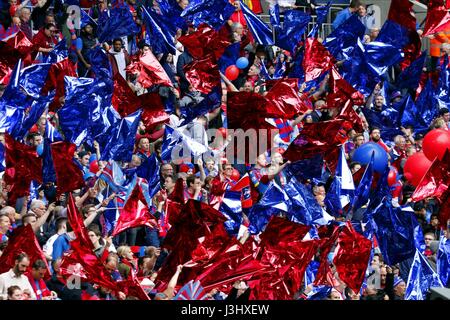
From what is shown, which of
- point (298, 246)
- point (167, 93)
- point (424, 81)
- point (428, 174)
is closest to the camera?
point (298, 246)

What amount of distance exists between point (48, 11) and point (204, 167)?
347cm

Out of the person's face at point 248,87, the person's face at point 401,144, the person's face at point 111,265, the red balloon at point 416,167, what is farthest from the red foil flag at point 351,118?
the person's face at point 111,265

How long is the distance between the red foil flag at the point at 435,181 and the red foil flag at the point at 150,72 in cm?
360

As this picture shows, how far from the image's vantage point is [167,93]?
18.8 meters

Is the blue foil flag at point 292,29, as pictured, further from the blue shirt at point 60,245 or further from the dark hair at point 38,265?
the dark hair at point 38,265

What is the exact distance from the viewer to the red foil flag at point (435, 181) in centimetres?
1673

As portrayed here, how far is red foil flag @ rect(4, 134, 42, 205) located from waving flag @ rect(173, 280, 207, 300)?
352 centimetres

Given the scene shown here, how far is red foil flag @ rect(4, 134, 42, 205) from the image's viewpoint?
1584cm

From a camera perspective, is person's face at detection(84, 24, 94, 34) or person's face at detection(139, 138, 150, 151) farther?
person's face at detection(84, 24, 94, 34)

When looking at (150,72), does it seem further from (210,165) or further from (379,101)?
(379,101)

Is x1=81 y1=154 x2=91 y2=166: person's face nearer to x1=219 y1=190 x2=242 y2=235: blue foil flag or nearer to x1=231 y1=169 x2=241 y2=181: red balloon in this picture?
x1=231 y1=169 x2=241 y2=181: red balloon

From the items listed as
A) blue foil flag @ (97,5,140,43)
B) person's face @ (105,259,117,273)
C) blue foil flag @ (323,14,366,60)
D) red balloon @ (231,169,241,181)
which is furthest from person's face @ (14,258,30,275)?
blue foil flag @ (323,14,366,60)
